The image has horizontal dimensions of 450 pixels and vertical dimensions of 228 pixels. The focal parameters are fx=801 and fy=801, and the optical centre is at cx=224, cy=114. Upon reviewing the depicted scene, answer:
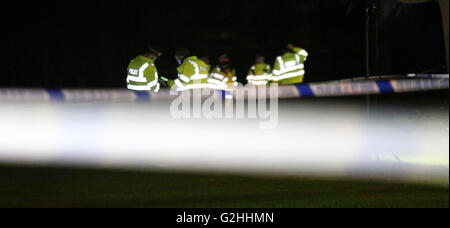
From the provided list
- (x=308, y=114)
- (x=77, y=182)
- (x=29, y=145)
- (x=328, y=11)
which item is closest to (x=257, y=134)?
(x=308, y=114)

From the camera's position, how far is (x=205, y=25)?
2253 centimetres

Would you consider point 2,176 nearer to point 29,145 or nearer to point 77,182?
point 77,182

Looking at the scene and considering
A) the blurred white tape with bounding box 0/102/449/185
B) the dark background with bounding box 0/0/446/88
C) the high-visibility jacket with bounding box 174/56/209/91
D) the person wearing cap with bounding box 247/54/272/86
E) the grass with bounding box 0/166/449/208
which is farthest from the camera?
the person wearing cap with bounding box 247/54/272/86

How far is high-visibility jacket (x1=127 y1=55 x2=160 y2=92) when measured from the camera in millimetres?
13359

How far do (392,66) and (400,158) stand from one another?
4.70m

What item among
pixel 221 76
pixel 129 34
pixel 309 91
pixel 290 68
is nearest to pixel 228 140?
pixel 290 68

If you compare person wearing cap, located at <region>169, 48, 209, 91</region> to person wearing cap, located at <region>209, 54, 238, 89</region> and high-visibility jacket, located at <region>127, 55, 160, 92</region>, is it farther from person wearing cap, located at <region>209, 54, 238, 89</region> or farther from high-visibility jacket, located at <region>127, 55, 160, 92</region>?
high-visibility jacket, located at <region>127, 55, 160, 92</region>

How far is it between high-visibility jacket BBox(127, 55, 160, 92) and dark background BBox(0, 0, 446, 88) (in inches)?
192

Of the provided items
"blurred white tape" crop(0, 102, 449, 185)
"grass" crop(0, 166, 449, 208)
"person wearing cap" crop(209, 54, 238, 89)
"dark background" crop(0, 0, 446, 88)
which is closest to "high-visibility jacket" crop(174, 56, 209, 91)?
"person wearing cap" crop(209, 54, 238, 89)

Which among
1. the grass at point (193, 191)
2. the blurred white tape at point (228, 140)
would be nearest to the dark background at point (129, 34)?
the blurred white tape at point (228, 140)

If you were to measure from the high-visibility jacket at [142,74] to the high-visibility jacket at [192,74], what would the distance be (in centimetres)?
91

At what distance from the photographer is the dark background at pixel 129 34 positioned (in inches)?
735

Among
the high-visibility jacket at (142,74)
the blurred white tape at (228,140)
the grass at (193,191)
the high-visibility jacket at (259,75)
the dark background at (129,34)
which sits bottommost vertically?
the grass at (193,191)

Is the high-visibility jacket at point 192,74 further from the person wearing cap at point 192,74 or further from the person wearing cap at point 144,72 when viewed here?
the person wearing cap at point 144,72
